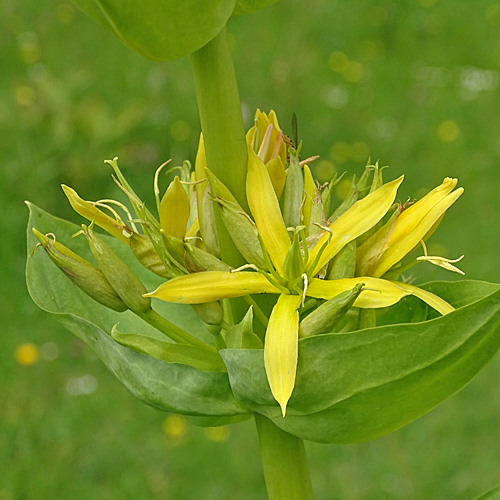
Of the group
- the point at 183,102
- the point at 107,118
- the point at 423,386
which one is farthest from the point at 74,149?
the point at 423,386

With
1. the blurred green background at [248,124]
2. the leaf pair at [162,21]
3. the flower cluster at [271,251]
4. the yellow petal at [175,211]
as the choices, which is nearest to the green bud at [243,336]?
the flower cluster at [271,251]

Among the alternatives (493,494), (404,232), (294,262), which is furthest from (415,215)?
(493,494)

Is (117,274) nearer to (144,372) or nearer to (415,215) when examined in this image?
(144,372)

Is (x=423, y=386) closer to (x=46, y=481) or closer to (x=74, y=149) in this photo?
(x=46, y=481)

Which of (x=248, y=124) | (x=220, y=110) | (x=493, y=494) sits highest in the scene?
(x=220, y=110)

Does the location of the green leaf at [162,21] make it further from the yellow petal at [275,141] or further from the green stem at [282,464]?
the green stem at [282,464]

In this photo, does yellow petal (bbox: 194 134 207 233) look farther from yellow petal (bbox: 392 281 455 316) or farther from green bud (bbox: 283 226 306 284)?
yellow petal (bbox: 392 281 455 316)
